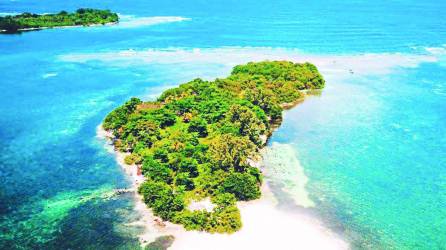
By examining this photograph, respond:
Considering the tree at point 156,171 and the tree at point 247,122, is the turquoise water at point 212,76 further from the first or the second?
the tree at point 247,122

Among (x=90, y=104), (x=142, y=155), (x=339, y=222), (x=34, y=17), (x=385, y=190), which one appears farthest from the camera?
(x=34, y=17)

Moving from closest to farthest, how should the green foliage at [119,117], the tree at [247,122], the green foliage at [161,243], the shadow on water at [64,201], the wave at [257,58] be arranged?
the green foliage at [161,243]
the shadow on water at [64,201]
the tree at [247,122]
the green foliage at [119,117]
the wave at [257,58]

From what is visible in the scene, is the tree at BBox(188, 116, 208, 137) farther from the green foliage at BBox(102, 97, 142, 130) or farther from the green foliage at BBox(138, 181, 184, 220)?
the green foliage at BBox(138, 181, 184, 220)

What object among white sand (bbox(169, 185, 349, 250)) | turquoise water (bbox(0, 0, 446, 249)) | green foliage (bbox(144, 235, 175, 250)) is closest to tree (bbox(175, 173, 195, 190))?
turquoise water (bbox(0, 0, 446, 249))

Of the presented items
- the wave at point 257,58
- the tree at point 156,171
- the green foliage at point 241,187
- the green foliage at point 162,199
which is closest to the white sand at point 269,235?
the green foliage at point 241,187

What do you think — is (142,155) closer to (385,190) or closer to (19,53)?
(385,190)

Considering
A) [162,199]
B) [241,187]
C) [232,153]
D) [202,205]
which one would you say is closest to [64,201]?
[162,199]

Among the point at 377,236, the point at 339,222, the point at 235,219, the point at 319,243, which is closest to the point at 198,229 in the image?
the point at 235,219
